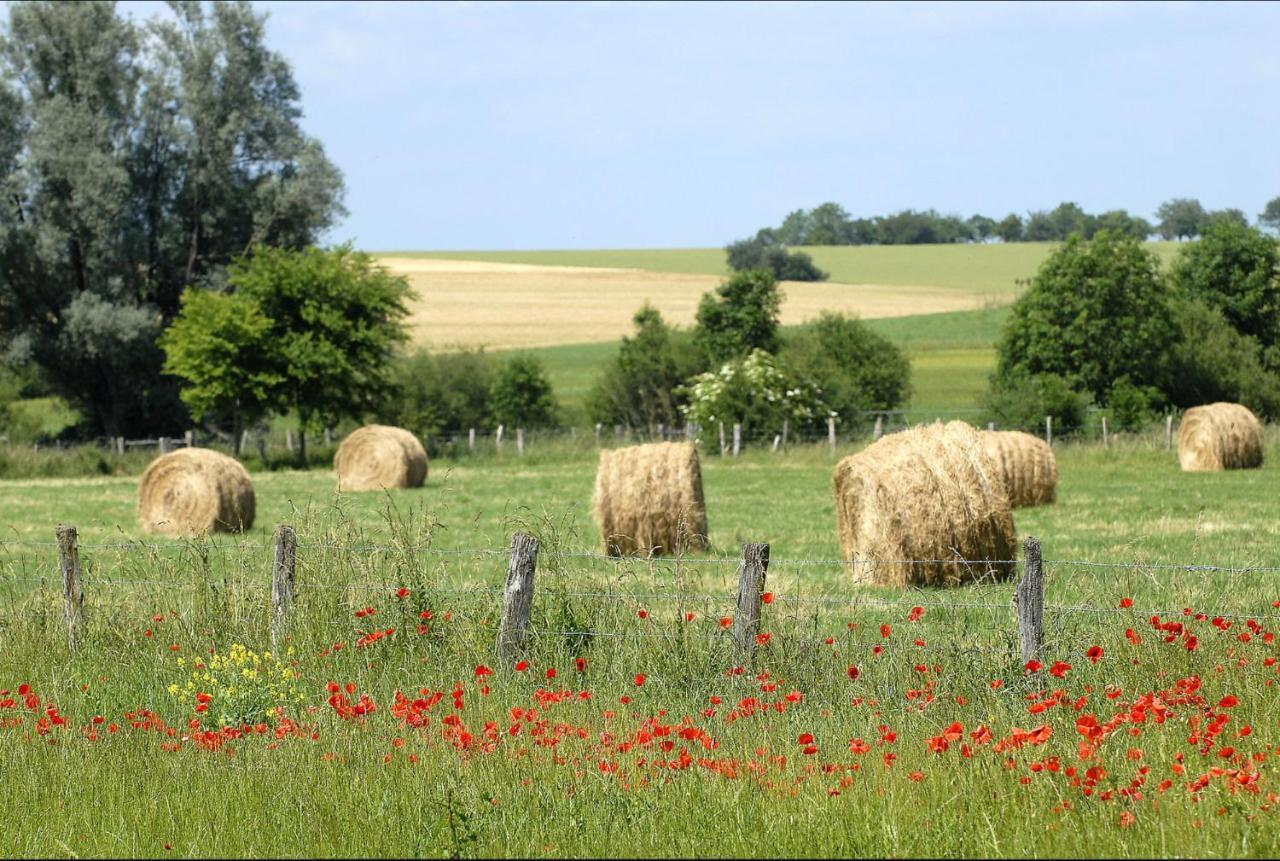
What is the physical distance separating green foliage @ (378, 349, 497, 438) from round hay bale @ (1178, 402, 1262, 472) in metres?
34.0

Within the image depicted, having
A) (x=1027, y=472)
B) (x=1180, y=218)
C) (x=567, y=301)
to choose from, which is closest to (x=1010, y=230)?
(x=1180, y=218)

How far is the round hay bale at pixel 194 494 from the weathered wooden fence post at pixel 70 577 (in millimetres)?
12518

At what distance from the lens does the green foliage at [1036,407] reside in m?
45.3

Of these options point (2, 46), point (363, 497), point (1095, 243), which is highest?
point (2, 46)

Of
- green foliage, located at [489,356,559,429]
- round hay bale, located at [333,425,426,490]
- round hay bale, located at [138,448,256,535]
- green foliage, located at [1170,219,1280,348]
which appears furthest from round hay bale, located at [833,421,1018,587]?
green foliage, located at [1170,219,1280,348]

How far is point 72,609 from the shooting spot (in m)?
10.2

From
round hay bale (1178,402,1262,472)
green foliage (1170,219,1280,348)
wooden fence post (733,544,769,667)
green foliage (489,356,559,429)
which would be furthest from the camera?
green foliage (489,356,559,429)

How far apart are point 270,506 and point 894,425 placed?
1136 inches

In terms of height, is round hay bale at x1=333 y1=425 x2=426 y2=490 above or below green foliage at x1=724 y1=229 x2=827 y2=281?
below

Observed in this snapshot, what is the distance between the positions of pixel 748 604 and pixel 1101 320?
1864 inches

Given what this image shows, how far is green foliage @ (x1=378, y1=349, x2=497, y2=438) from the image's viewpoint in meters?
59.8

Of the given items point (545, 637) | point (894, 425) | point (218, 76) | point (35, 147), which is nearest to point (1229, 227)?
point (894, 425)

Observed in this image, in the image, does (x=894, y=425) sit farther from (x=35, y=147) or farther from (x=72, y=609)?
(x=72, y=609)

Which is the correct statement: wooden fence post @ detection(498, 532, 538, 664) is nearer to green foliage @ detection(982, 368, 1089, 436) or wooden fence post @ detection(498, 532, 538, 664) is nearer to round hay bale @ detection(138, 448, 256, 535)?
round hay bale @ detection(138, 448, 256, 535)
